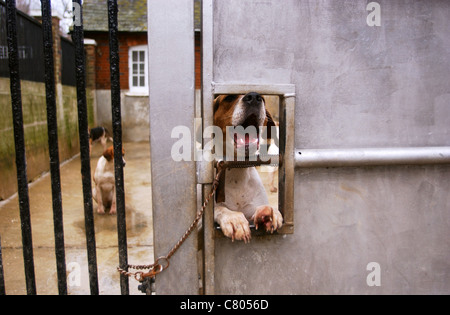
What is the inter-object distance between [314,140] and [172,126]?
627 millimetres

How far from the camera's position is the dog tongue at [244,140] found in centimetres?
216

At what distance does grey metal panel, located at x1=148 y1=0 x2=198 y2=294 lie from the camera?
1439 mm

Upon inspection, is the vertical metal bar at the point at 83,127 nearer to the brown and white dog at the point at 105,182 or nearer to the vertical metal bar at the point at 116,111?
the vertical metal bar at the point at 116,111

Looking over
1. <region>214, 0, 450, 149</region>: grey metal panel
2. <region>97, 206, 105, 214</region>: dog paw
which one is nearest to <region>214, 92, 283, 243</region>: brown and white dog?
<region>214, 0, 450, 149</region>: grey metal panel

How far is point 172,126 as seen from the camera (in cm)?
150

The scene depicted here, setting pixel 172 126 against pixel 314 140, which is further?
pixel 314 140

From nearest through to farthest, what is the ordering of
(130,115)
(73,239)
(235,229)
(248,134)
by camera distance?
(235,229)
(248,134)
(73,239)
(130,115)

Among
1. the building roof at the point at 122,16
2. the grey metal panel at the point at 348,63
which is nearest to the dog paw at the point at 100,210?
the grey metal panel at the point at 348,63

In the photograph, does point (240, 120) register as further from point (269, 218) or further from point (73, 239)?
point (73, 239)

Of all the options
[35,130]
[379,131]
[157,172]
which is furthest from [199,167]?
[35,130]

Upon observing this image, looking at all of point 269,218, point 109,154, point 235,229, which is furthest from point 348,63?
point 109,154

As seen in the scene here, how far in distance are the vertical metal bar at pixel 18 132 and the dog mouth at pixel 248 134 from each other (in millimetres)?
1114

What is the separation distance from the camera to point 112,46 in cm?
153

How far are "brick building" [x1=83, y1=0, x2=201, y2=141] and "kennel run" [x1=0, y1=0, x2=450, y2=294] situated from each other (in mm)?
12331
